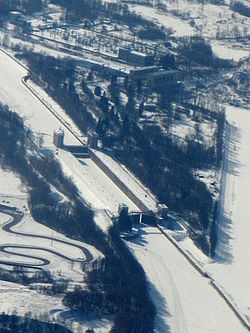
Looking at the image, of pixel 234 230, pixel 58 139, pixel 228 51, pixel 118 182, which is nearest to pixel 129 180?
pixel 118 182

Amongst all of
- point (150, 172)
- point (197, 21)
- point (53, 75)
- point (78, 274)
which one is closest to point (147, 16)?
point (197, 21)

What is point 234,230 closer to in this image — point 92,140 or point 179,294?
point 179,294

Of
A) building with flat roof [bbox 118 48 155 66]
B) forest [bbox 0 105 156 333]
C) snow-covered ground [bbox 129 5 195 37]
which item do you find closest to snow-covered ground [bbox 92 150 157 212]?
forest [bbox 0 105 156 333]

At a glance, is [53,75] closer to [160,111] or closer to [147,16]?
[160,111]

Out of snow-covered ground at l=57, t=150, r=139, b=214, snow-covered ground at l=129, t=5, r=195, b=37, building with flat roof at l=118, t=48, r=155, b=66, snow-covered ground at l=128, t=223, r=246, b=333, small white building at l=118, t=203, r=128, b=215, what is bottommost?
snow-covered ground at l=129, t=5, r=195, b=37

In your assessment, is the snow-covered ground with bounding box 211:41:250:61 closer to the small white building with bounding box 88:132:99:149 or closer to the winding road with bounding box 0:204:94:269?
the small white building with bounding box 88:132:99:149

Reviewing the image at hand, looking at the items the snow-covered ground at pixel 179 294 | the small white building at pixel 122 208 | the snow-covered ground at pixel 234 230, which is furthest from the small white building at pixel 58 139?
the snow-covered ground at pixel 179 294

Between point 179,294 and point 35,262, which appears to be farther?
point 35,262

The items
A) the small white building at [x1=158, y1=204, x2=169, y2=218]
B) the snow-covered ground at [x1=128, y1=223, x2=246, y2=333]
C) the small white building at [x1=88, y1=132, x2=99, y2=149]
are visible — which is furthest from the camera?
the small white building at [x1=88, y1=132, x2=99, y2=149]

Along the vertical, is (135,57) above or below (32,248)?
below
